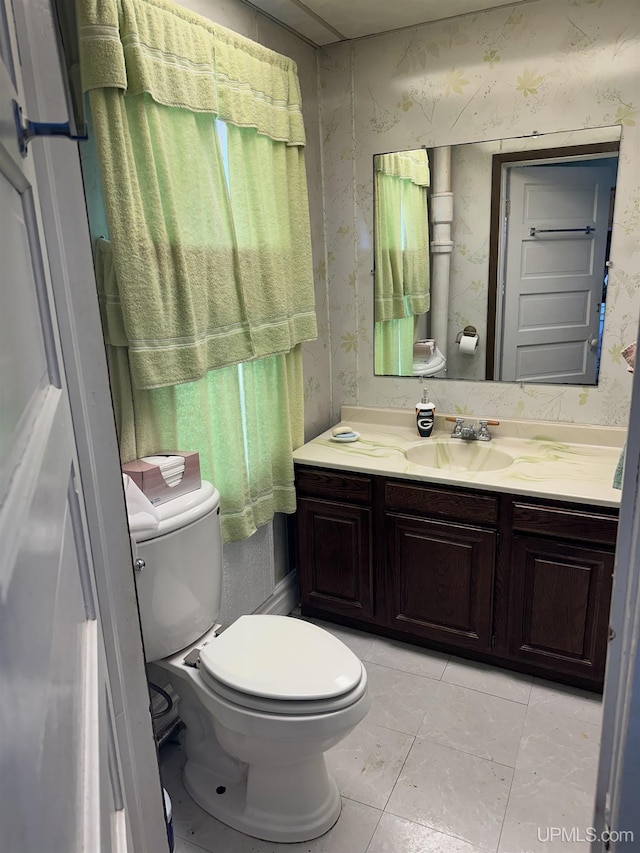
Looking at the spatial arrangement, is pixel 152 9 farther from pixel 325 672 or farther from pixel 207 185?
pixel 325 672

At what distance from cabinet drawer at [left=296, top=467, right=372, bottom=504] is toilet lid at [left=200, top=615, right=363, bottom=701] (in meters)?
0.62

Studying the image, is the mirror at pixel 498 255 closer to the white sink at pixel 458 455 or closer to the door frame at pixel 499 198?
the door frame at pixel 499 198

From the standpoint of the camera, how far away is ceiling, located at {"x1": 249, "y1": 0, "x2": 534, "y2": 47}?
2.00 metres

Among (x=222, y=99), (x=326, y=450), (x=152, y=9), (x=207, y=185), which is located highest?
(x=152, y=9)

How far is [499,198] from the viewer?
7.32 feet

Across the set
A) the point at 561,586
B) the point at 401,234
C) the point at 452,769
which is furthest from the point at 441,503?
the point at 401,234

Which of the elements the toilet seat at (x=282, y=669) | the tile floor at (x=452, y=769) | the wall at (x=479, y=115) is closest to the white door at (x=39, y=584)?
the toilet seat at (x=282, y=669)

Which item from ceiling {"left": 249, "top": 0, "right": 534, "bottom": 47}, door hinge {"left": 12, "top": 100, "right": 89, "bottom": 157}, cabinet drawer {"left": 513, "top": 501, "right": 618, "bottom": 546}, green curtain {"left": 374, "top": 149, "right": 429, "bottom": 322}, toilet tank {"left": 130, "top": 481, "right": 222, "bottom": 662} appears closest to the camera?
door hinge {"left": 12, "top": 100, "right": 89, "bottom": 157}

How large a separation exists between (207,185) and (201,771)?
5.60ft

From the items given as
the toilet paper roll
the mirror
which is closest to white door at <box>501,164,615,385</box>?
the mirror

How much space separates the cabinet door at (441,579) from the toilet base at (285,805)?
721mm

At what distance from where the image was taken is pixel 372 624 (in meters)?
2.35

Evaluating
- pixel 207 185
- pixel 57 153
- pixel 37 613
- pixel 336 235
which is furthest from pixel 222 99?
pixel 37 613

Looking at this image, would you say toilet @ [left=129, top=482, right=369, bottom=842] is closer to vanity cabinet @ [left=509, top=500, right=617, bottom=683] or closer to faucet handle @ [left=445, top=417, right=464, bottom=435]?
vanity cabinet @ [left=509, top=500, right=617, bottom=683]
